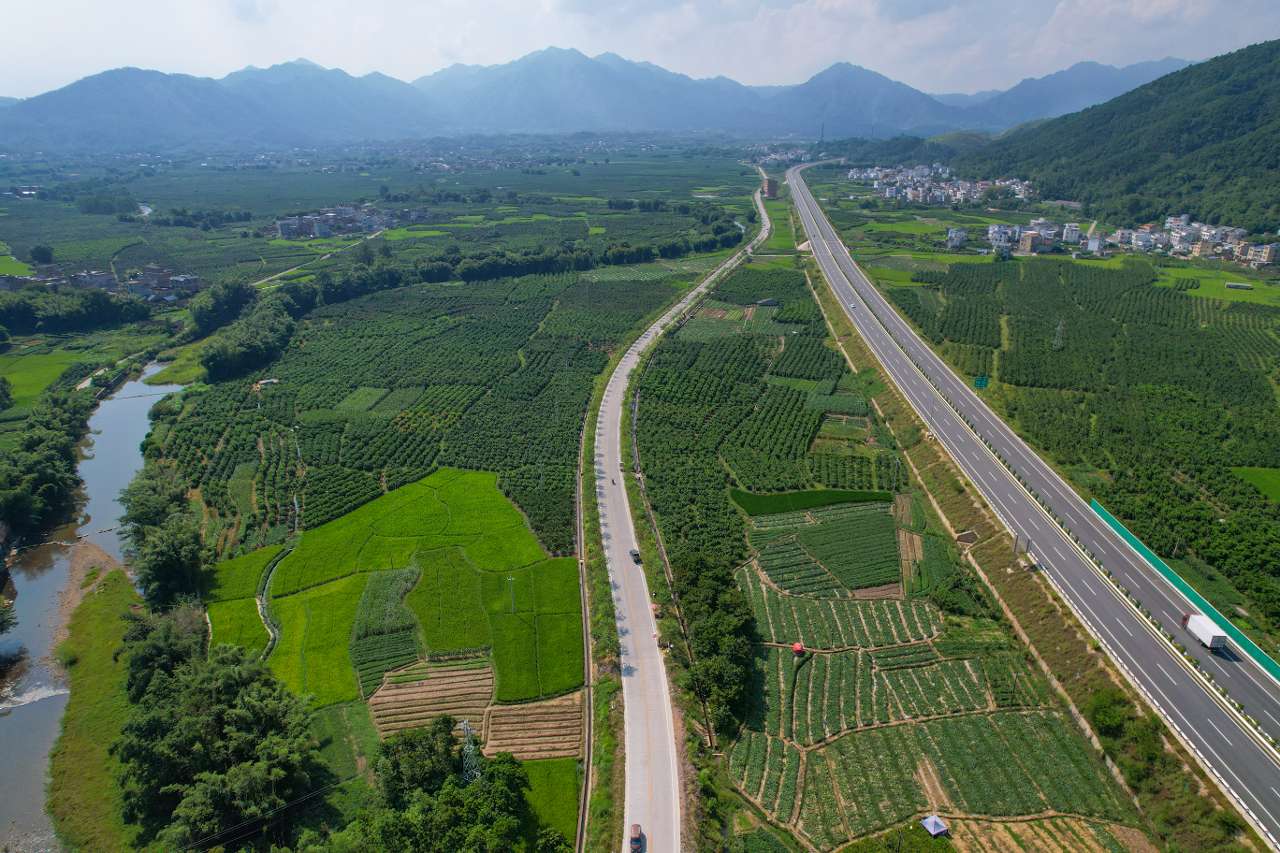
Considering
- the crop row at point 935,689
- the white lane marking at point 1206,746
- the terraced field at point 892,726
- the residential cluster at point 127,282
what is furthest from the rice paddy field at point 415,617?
the residential cluster at point 127,282

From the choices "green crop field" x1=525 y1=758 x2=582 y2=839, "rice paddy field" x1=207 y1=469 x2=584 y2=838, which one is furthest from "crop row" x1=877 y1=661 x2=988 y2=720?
"rice paddy field" x1=207 y1=469 x2=584 y2=838

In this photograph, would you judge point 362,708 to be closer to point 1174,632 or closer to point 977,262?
point 1174,632

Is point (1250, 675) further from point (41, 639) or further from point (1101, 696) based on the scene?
point (41, 639)

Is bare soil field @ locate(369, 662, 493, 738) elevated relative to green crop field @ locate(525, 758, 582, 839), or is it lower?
elevated

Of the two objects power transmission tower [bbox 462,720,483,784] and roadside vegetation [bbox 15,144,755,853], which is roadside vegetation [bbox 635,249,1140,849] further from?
power transmission tower [bbox 462,720,483,784]

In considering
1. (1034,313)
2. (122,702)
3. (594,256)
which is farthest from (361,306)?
(1034,313)
